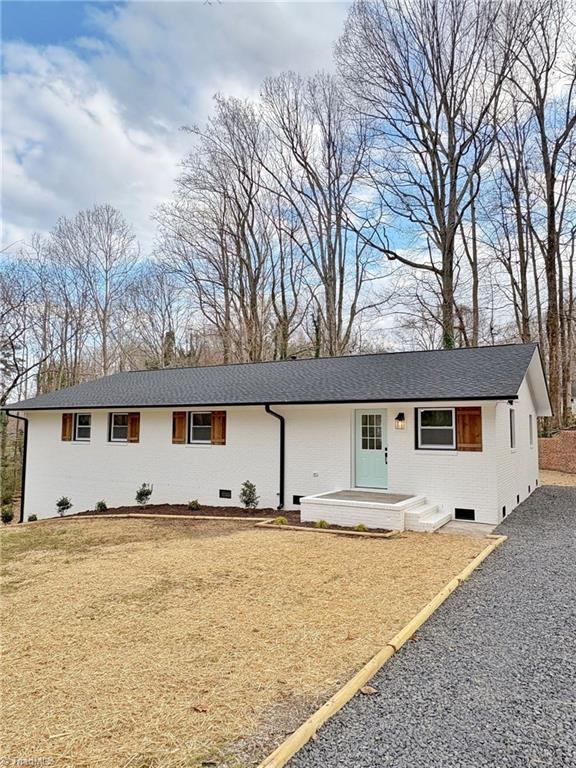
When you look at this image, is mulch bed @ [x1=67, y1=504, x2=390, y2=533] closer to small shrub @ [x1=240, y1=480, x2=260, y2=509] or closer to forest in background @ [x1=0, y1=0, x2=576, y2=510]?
small shrub @ [x1=240, y1=480, x2=260, y2=509]

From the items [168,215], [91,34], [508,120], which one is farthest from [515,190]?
[91,34]

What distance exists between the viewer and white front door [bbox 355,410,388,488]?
10461 mm

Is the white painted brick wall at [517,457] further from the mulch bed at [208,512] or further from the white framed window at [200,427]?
the white framed window at [200,427]

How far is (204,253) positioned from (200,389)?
13.8 meters

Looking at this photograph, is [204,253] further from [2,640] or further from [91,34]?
[2,640]

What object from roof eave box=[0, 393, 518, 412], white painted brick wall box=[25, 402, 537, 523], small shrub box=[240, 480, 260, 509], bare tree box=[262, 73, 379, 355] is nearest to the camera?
roof eave box=[0, 393, 518, 412]

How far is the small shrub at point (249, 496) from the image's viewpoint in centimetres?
1121

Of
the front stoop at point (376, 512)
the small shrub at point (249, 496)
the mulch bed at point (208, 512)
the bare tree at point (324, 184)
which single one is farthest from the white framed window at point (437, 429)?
the bare tree at point (324, 184)

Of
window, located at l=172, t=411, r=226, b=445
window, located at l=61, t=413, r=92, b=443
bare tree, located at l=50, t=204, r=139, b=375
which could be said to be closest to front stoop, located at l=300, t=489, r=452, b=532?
window, located at l=172, t=411, r=226, b=445

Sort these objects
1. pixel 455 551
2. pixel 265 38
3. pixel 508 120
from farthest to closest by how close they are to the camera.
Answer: pixel 508 120, pixel 265 38, pixel 455 551

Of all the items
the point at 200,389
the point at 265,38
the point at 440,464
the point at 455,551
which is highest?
the point at 265,38

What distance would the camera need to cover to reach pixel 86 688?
3150mm

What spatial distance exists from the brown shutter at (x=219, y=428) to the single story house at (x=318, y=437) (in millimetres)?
32

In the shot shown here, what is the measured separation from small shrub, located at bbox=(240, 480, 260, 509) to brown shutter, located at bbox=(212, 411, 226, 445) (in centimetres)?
140
